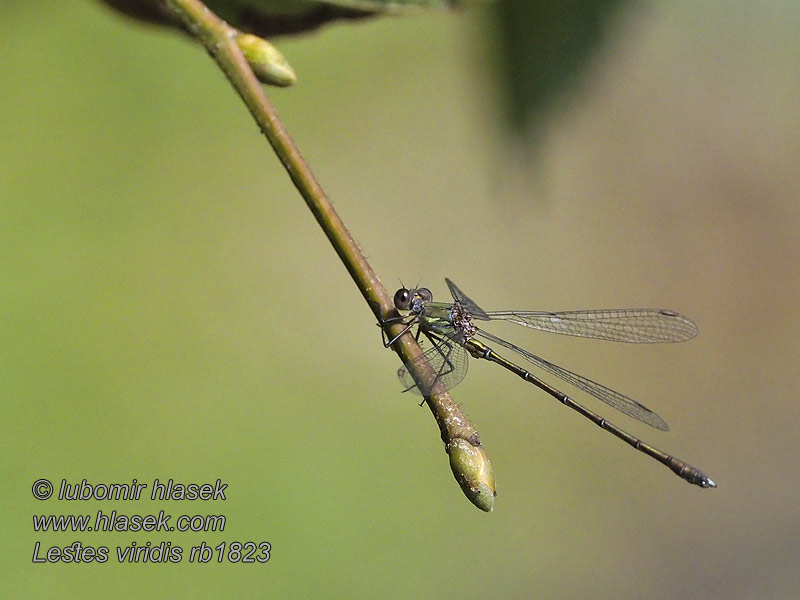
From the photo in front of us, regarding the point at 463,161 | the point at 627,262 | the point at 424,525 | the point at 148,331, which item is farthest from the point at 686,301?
the point at 148,331

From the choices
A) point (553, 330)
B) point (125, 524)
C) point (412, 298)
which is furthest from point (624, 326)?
point (125, 524)

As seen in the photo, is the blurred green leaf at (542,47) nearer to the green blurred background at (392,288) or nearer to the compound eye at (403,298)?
the green blurred background at (392,288)

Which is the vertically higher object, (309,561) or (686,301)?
(686,301)

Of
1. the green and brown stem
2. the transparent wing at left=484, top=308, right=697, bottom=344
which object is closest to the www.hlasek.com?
the transparent wing at left=484, top=308, right=697, bottom=344

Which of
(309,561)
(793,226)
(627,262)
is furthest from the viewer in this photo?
(793,226)

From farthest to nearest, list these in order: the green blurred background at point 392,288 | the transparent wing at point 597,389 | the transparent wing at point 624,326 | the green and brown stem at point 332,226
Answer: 1. the green blurred background at point 392,288
2. the transparent wing at point 624,326
3. the transparent wing at point 597,389
4. the green and brown stem at point 332,226

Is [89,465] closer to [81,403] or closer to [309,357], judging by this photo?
[81,403]

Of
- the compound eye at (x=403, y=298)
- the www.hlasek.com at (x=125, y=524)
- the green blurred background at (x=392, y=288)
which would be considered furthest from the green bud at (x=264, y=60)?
the www.hlasek.com at (x=125, y=524)
